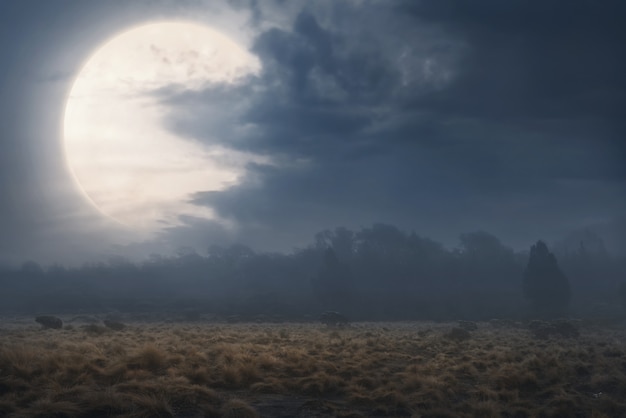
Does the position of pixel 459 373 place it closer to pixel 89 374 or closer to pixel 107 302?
pixel 89 374

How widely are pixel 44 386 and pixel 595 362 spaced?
25937mm

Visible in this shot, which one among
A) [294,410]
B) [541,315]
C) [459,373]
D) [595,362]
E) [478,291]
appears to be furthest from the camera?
[478,291]

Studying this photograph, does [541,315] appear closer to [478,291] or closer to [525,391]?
[478,291]

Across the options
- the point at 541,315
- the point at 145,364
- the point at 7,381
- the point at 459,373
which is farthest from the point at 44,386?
the point at 541,315

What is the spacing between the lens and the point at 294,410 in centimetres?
1510

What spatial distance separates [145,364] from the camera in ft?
61.9

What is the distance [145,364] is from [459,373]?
14142mm

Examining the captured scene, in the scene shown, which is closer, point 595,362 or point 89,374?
point 89,374

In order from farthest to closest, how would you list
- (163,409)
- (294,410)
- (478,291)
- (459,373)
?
1. (478,291)
2. (459,373)
3. (294,410)
4. (163,409)

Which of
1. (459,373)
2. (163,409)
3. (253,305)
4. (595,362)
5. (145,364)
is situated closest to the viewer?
(163,409)

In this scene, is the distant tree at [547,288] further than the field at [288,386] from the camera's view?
Yes

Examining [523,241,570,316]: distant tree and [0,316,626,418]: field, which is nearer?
[0,316,626,418]: field

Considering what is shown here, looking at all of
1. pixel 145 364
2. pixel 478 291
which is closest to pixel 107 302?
pixel 478 291

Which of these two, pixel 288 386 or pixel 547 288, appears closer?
pixel 288 386
